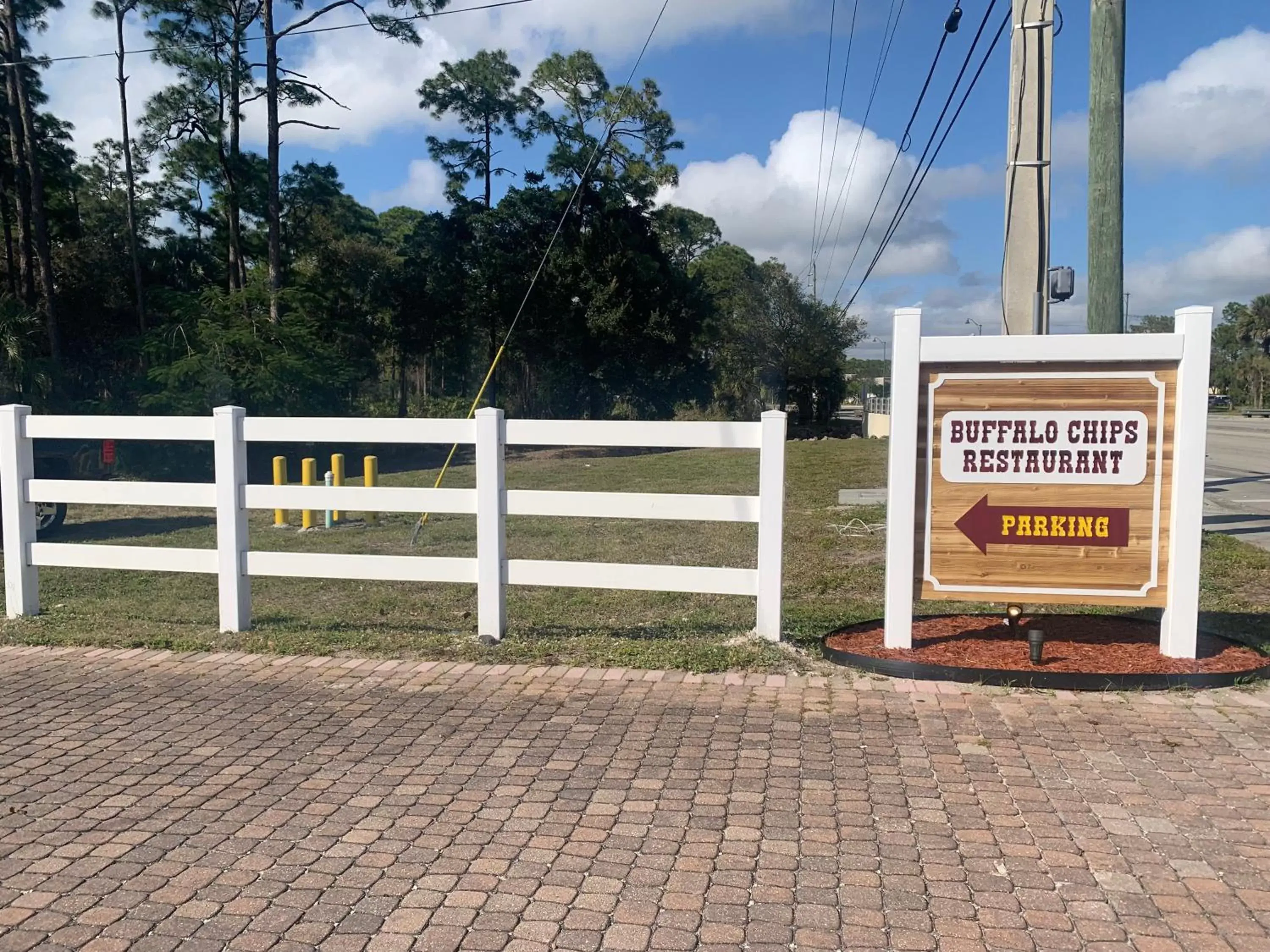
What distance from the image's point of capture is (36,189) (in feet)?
87.9

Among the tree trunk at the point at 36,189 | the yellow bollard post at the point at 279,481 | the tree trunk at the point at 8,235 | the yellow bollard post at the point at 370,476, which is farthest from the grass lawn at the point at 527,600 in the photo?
the tree trunk at the point at 8,235

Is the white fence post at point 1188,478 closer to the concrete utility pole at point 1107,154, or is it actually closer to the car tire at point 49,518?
the concrete utility pole at point 1107,154

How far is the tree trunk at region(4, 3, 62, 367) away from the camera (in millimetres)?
26219

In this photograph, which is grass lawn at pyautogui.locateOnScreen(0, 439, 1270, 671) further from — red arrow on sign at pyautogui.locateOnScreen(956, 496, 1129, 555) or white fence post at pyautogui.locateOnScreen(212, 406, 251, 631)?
red arrow on sign at pyautogui.locateOnScreen(956, 496, 1129, 555)

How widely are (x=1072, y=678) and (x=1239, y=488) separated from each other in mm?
15109

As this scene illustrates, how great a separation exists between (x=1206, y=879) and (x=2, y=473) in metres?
7.87

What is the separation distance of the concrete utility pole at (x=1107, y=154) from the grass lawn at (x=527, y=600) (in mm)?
2705

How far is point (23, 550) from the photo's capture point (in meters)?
7.82

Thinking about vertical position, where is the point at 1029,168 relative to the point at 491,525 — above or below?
above

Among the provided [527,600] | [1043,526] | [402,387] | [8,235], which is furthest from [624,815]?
[402,387]

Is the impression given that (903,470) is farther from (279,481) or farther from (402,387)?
(402,387)

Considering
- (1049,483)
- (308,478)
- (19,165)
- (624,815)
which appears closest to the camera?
(624,815)

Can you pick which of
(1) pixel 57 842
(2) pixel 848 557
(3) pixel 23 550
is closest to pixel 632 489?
(2) pixel 848 557

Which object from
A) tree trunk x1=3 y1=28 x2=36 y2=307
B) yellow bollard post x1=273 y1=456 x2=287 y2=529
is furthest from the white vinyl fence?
tree trunk x1=3 y1=28 x2=36 y2=307
